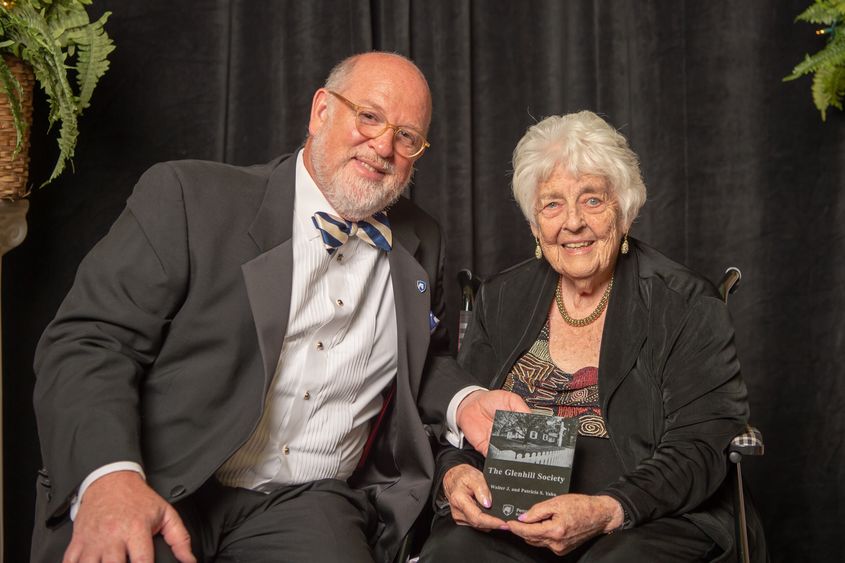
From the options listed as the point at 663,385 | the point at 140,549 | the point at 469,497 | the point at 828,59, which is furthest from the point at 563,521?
the point at 828,59

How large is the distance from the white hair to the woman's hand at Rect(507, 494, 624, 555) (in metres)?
0.91

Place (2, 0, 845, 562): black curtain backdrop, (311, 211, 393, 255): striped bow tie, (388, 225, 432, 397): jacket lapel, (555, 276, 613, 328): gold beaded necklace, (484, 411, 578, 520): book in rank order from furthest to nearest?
(2, 0, 845, 562): black curtain backdrop, (555, 276, 613, 328): gold beaded necklace, (388, 225, 432, 397): jacket lapel, (311, 211, 393, 255): striped bow tie, (484, 411, 578, 520): book

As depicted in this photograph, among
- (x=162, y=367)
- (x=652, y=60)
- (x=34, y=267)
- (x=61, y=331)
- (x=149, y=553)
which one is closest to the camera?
(x=149, y=553)

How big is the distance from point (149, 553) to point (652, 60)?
8.95 ft

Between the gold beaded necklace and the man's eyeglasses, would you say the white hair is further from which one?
the man's eyeglasses

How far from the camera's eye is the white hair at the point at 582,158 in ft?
8.68

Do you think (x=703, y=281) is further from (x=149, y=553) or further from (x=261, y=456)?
(x=149, y=553)

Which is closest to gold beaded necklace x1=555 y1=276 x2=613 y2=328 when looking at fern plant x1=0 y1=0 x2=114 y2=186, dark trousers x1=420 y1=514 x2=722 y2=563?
dark trousers x1=420 y1=514 x2=722 y2=563

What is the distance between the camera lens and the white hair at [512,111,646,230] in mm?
2646

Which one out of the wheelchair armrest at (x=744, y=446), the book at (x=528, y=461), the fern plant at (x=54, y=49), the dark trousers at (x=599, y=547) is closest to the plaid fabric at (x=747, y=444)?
the wheelchair armrest at (x=744, y=446)

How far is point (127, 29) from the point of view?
3314mm

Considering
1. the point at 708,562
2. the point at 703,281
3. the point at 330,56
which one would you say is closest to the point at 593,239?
the point at 703,281

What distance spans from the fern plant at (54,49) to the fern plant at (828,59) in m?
2.41

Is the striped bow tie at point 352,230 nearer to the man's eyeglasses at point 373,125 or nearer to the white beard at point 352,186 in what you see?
the white beard at point 352,186
